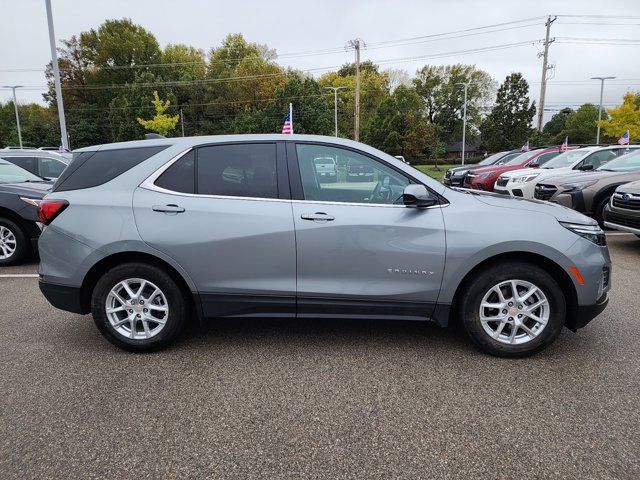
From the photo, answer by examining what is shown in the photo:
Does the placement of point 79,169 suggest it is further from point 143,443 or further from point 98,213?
point 143,443

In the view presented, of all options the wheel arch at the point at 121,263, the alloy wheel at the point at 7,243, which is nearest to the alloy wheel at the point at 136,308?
the wheel arch at the point at 121,263

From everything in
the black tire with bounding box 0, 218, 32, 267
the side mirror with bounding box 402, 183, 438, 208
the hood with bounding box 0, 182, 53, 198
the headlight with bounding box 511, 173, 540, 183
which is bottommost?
the black tire with bounding box 0, 218, 32, 267

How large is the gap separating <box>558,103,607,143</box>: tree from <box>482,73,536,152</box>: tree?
20.8 m

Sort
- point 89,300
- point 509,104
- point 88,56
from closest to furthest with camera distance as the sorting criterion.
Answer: point 89,300
point 509,104
point 88,56

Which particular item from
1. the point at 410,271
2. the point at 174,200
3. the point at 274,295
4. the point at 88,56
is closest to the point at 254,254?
the point at 274,295

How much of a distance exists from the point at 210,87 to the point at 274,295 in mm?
60000

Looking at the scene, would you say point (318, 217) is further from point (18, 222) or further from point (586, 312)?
point (18, 222)

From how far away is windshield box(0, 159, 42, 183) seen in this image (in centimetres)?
761

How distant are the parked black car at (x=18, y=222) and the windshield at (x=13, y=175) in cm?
55

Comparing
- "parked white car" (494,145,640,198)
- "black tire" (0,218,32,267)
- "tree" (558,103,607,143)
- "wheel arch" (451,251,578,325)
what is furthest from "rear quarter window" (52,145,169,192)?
"tree" (558,103,607,143)

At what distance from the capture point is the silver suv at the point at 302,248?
11.3 feet

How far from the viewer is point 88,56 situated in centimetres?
6138

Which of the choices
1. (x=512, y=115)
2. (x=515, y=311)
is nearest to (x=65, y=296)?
(x=515, y=311)

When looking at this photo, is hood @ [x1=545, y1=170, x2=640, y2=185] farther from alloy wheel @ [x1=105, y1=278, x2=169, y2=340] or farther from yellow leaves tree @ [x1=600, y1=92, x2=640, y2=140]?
yellow leaves tree @ [x1=600, y1=92, x2=640, y2=140]
